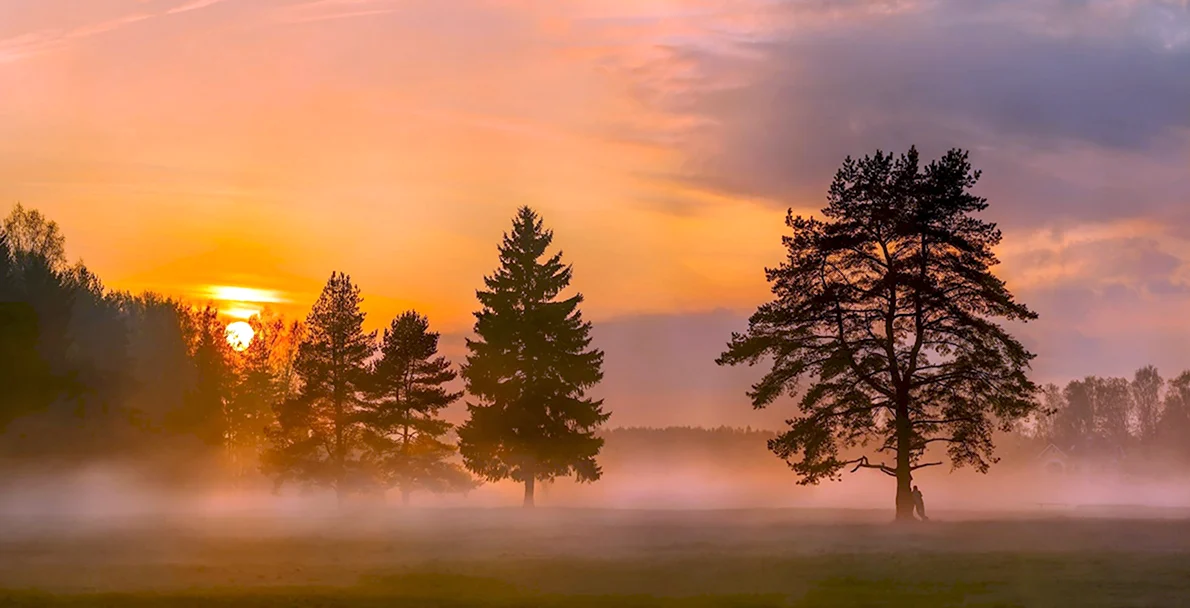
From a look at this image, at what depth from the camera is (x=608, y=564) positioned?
3453 centimetres

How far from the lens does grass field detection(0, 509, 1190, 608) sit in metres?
27.8

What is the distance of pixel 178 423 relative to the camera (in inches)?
4114

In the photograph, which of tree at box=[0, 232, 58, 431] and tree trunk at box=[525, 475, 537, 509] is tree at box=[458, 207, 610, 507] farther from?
tree at box=[0, 232, 58, 431]

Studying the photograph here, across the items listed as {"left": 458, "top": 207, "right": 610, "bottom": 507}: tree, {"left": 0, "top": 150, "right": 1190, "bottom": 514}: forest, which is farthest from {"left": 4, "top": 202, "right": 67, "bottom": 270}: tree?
{"left": 458, "top": 207, "right": 610, "bottom": 507}: tree

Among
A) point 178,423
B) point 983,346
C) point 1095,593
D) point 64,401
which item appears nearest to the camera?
point 1095,593

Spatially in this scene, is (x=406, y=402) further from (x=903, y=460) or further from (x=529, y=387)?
(x=903, y=460)

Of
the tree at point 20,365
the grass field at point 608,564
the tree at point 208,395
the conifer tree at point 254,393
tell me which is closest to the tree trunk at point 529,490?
the grass field at point 608,564

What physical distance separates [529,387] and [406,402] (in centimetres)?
986

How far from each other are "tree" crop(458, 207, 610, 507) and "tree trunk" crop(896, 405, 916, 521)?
963 inches

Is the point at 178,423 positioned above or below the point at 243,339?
below

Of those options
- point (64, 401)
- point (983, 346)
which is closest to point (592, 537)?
point (983, 346)

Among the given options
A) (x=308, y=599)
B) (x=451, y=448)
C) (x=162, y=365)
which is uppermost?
(x=162, y=365)

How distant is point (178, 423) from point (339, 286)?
34838 mm

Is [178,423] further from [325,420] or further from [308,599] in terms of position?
[308,599]
